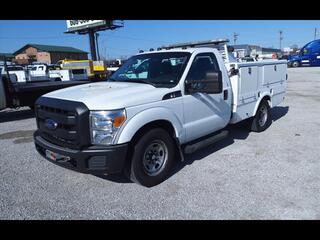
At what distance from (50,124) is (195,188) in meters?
2.21

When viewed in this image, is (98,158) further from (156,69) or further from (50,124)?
(156,69)

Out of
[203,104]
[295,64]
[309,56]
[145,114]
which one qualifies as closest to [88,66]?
[203,104]

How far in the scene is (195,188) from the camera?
3.95 meters

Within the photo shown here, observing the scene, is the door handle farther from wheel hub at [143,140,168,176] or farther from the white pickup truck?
wheel hub at [143,140,168,176]

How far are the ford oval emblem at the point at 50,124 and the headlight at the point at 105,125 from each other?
0.63m

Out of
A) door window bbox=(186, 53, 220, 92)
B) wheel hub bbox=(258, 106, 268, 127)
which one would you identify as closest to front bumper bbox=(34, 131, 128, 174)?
door window bbox=(186, 53, 220, 92)

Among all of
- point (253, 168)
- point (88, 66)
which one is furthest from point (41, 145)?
point (88, 66)

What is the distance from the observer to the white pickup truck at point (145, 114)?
3.46 meters

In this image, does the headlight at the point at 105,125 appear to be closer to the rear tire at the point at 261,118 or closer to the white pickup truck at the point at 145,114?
the white pickup truck at the point at 145,114

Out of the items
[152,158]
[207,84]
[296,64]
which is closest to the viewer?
[152,158]

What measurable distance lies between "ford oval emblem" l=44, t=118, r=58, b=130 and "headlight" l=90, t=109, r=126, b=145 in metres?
0.63
